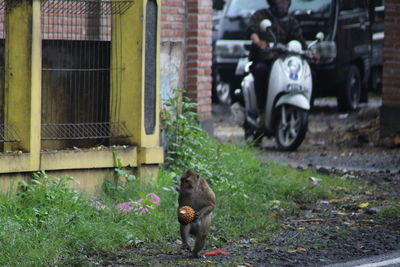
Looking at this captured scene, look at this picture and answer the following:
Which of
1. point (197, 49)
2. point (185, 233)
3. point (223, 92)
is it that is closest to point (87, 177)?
point (185, 233)

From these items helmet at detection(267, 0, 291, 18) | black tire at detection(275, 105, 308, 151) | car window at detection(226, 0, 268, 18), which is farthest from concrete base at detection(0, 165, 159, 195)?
car window at detection(226, 0, 268, 18)

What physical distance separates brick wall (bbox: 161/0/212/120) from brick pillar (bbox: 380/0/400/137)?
3.54m

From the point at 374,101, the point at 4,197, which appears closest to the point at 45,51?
the point at 4,197

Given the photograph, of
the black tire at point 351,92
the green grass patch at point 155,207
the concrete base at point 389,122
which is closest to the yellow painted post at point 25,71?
the green grass patch at point 155,207

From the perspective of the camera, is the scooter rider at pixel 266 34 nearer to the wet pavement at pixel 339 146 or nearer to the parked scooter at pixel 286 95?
the parked scooter at pixel 286 95

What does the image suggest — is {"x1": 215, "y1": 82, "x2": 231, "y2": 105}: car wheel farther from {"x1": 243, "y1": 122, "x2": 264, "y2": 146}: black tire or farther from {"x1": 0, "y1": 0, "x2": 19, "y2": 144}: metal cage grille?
{"x1": 0, "y1": 0, "x2": 19, "y2": 144}: metal cage grille

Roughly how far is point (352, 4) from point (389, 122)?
208 inches

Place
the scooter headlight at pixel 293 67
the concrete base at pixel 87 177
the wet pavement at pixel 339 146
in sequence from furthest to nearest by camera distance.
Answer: the scooter headlight at pixel 293 67
the wet pavement at pixel 339 146
the concrete base at pixel 87 177

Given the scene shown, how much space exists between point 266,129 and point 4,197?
6698mm

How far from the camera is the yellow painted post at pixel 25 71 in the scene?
917 centimetres

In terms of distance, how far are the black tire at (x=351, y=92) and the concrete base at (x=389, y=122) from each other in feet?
15.9

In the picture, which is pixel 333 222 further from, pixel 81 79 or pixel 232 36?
pixel 232 36

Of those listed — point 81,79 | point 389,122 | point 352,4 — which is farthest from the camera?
point 352,4

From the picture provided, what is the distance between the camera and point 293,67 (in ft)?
48.1
